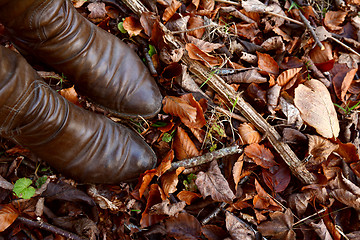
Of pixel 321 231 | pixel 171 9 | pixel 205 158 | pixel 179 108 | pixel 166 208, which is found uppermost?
pixel 171 9

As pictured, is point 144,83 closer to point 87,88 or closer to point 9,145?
point 87,88

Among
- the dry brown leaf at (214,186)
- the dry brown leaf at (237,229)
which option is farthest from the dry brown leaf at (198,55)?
the dry brown leaf at (237,229)

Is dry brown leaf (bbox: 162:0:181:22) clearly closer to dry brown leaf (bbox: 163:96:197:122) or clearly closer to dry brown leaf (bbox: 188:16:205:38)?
dry brown leaf (bbox: 188:16:205:38)

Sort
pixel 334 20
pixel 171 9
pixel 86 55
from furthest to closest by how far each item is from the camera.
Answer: pixel 334 20
pixel 171 9
pixel 86 55

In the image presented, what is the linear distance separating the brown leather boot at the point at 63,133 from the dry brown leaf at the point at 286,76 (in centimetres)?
87

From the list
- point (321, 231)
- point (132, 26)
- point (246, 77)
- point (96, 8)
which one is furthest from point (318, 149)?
point (96, 8)

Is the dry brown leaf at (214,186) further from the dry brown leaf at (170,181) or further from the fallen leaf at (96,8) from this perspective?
the fallen leaf at (96,8)

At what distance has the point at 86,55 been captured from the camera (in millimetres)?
1595

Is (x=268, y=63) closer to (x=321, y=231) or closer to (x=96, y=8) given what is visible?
(x=321, y=231)

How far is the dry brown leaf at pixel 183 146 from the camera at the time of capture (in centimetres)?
165

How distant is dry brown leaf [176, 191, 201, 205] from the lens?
1.55 meters

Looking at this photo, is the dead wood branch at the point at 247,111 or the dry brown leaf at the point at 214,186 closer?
the dry brown leaf at the point at 214,186

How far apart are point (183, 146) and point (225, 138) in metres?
0.27

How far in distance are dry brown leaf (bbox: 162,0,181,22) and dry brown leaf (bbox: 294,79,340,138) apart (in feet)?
2.84
